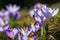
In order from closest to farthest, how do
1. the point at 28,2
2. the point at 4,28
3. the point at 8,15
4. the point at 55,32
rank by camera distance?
1. the point at 4,28
2. the point at 55,32
3. the point at 8,15
4. the point at 28,2

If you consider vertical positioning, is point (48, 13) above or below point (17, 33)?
above

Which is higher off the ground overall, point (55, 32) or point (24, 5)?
point (24, 5)

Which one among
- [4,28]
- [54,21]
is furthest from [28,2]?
[4,28]

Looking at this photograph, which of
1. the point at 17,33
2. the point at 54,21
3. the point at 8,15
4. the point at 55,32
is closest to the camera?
the point at 17,33

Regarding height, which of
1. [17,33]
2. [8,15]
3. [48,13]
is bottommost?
[17,33]

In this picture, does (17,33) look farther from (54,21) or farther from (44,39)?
(54,21)

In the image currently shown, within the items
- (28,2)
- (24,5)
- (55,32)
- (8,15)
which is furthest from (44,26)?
(24,5)

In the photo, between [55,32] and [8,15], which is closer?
[55,32]

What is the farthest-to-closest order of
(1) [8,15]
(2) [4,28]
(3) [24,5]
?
1. (3) [24,5]
2. (1) [8,15]
3. (2) [4,28]

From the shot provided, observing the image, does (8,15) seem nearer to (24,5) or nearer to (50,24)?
(50,24)
